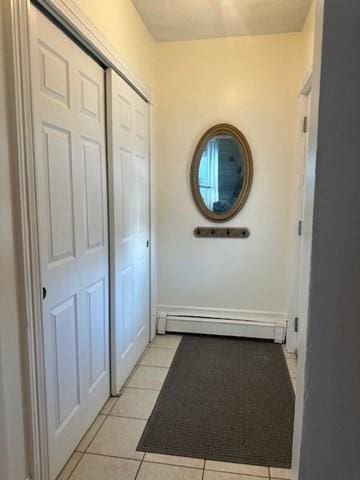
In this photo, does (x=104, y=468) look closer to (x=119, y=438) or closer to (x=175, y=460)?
(x=119, y=438)

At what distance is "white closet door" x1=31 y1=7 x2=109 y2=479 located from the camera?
150 cm

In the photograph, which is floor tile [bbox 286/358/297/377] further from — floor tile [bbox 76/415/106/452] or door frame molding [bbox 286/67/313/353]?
floor tile [bbox 76/415/106/452]

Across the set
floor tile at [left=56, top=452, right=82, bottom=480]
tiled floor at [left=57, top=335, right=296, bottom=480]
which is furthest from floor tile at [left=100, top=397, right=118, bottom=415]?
floor tile at [left=56, top=452, right=82, bottom=480]

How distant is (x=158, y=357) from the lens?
2902 millimetres

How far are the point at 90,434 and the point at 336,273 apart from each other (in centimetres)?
177

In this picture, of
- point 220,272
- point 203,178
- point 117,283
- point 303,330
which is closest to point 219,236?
point 220,272

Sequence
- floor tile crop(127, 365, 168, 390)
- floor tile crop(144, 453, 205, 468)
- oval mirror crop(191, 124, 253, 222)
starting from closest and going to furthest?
floor tile crop(144, 453, 205, 468) < floor tile crop(127, 365, 168, 390) < oval mirror crop(191, 124, 253, 222)

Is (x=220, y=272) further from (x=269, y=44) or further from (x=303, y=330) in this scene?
(x=303, y=330)

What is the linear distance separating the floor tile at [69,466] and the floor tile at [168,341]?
1358mm

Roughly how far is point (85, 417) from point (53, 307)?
2.52ft

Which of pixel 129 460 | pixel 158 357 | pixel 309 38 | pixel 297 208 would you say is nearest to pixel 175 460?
pixel 129 460

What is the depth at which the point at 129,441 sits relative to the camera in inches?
75.3

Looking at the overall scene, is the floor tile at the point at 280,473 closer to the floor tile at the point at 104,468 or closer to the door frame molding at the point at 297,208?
the floor tile at the point at 104,468

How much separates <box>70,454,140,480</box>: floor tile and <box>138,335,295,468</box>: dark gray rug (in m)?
0.14
